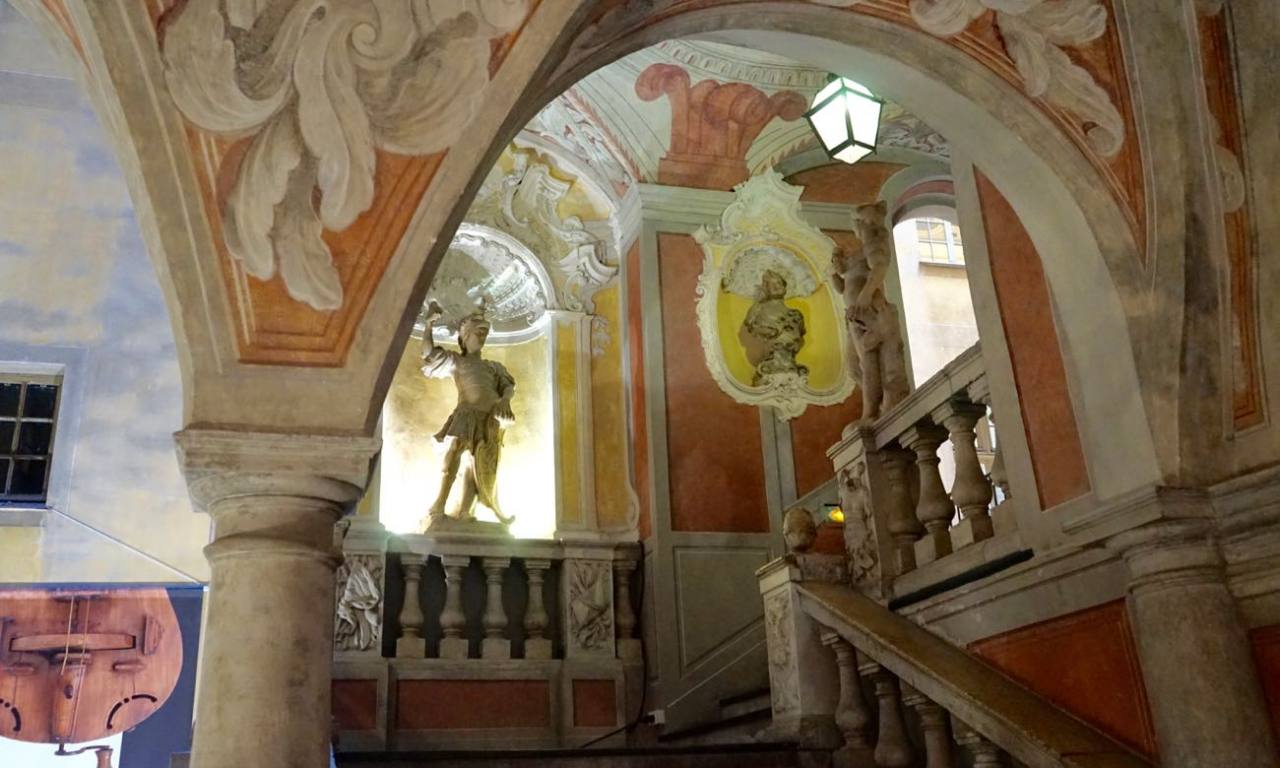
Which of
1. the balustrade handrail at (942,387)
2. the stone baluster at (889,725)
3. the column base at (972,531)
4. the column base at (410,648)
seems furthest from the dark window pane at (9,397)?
the column base at (972,531)

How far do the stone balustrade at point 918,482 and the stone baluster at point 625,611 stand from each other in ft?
8.42

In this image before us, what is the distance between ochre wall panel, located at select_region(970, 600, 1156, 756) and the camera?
12.0ft

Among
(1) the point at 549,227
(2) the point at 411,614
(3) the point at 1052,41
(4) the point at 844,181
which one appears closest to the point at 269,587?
(3) the point at 1052,41

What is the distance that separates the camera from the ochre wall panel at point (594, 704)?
6918 mm

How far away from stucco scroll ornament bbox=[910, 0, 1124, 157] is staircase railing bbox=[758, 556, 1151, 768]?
6.21 ft

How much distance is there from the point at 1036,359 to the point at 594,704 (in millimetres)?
3931

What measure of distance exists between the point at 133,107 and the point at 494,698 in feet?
15.1

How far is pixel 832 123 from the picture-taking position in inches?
197

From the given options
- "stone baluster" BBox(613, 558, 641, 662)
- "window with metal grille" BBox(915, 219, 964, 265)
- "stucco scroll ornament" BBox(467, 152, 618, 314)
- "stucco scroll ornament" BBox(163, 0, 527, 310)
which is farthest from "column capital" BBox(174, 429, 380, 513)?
"window with metal grille" BBox(915, 219, 964, 265)

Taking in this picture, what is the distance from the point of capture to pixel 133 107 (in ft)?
10.1

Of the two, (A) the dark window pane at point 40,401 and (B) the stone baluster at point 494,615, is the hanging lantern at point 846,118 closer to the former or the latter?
(B) the stone baluster at point 494,615

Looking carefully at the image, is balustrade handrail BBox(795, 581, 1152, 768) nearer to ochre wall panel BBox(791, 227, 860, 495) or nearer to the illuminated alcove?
ochre wall panel BBox(791, 227, 860, 495)

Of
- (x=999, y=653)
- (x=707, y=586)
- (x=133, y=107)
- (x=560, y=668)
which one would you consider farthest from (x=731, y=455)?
(x=133, y=107)

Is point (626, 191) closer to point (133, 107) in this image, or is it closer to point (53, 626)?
point (53, 626)
